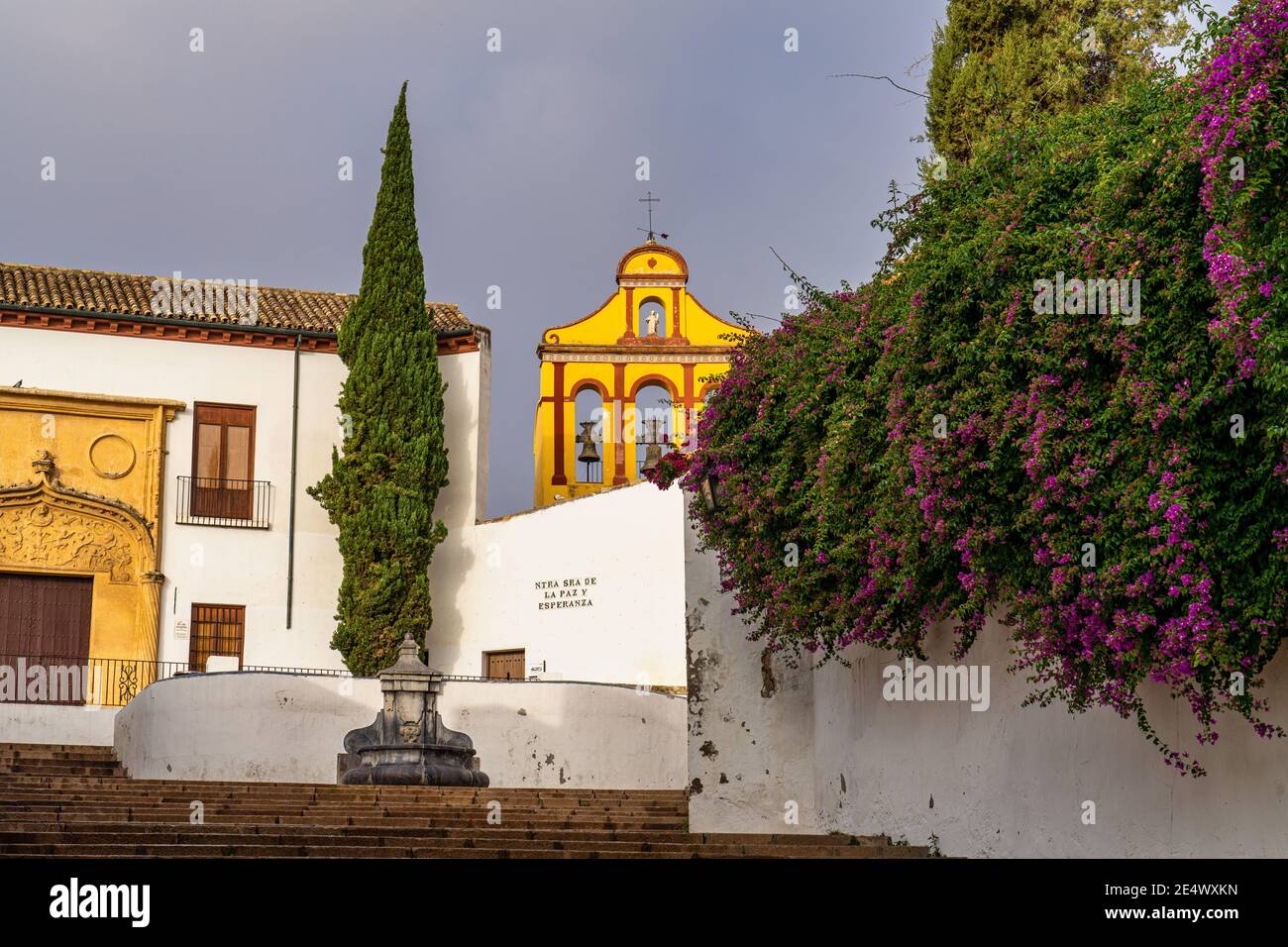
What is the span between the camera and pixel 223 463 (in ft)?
87.9

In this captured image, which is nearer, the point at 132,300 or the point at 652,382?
the point at 132,300

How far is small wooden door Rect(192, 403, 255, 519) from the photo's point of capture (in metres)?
26.5

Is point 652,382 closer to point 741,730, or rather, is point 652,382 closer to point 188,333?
point 188,333

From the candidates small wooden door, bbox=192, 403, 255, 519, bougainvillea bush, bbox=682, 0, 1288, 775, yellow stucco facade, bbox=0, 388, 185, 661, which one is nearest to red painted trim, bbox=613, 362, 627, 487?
small wooden door, bbox=192, 403, 255, 519

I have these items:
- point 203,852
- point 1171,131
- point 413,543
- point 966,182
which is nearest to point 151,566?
point 413,543

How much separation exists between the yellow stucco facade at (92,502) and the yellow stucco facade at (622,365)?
→ 7.24 metres

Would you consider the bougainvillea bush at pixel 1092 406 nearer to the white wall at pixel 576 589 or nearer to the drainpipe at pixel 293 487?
the white wall at pixel 576 589

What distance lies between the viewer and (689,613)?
40.9ft

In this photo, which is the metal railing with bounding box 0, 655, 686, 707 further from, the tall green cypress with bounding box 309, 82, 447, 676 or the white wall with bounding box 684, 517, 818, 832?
the white wall with bounding box 684, 517, 818, 832

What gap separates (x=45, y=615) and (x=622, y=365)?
10883 mm

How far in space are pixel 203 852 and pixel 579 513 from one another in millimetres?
16457

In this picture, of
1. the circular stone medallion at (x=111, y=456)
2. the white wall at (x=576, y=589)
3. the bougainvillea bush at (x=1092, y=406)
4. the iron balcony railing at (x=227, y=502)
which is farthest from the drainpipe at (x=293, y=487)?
the bougainvillea bush at (x=1092, y=406)

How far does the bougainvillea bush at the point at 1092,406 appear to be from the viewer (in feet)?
21.2

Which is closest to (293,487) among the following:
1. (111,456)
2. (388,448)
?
(388,448)
